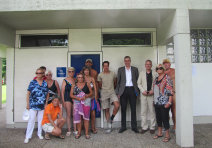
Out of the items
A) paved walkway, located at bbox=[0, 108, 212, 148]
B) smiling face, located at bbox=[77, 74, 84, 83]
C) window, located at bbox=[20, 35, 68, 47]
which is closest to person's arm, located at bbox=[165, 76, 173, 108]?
paved walkway, located at bbox=[0, 108, 212, 148]

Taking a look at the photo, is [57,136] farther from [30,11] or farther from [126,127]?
[30,11]

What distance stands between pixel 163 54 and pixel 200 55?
4.51 feet

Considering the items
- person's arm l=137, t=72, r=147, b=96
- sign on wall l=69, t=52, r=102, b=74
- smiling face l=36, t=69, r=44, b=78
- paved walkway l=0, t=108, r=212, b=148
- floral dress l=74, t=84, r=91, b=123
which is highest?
sign on wall l=69, t=52, r=102, b=74

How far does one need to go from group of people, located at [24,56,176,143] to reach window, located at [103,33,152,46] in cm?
98

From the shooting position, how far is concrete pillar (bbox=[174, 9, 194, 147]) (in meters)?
3.68

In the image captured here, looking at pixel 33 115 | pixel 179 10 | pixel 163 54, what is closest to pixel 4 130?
pixel 33 115

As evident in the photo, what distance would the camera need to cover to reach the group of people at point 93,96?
13.3 ft

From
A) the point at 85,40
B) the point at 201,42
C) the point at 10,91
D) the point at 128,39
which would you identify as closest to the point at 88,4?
the point at 85,40

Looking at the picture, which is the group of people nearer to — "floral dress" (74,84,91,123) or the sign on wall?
"floral dress" (74,84,91,123)

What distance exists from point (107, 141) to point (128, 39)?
123 inches

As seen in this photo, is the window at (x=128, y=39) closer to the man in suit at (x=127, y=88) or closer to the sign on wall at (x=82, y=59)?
the sign on wall at (x=82, y=59)

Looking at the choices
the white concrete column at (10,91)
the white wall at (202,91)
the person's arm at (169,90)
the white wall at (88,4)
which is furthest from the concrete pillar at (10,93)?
the white wall at (202,91)

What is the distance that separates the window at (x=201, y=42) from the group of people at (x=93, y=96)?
5.93ft

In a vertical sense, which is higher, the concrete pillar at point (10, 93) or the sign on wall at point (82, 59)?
the sign on wall at point (82, 59)
